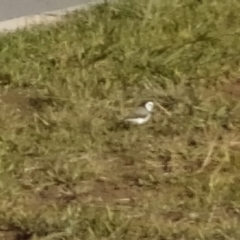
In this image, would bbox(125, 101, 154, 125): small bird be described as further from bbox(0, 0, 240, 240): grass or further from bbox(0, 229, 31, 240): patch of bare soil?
bbox(0, 229, 31, 240): patch of bare soil

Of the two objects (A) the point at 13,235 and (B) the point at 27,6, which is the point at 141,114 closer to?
(A) the point at 13,235

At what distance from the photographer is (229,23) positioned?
5102 mm

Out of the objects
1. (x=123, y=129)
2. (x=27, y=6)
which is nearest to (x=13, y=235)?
(x=123, y=129)

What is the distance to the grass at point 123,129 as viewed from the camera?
11.9 feet

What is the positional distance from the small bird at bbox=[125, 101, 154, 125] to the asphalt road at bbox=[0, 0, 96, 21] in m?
1.00

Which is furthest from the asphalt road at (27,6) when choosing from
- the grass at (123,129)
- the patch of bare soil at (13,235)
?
the patch of bare soil at (13,235)

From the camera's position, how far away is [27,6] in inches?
196

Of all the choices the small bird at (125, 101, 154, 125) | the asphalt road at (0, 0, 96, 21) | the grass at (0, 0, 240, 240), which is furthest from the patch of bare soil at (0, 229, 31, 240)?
the asphalt road at (0, 0, 96, 21)

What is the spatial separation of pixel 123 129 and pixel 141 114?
11 cm

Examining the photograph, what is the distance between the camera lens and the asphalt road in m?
4.90

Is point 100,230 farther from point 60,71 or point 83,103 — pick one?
point 60,71

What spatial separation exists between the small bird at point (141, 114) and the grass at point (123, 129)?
1.5 inches

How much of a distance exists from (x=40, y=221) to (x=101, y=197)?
1.01 feet

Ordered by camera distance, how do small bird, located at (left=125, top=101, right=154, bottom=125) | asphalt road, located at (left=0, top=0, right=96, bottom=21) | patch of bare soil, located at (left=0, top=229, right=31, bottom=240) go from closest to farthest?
patch of bare soil, located at (left=0, top=229, right=31, bottom=240)
small bird, located at (left=125, top=101, right=154, bottom=125)
asphalt road, located at (left=0, top=0, right=96, bottom=21)
